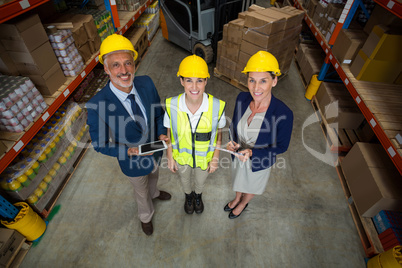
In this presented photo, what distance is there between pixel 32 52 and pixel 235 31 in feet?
11.8

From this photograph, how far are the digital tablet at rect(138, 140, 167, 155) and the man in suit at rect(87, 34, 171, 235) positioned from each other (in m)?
0.07

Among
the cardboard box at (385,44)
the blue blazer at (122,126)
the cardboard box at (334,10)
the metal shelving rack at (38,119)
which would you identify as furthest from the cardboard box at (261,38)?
the metal shelving rack at (38,119)

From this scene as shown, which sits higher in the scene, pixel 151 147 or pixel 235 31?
pixel 235 31

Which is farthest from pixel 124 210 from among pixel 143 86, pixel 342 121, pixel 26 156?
pixel 342 121

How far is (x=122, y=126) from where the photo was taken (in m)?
1.96

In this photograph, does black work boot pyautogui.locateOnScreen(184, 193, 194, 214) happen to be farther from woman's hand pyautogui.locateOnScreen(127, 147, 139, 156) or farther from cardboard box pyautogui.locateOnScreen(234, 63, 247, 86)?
cardboard box pyautogui.locateOnScreen(234, 63, 247, 86)

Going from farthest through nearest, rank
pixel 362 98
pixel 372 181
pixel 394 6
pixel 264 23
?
pixel 264 23
pixel 362 98
pixel 372 181
pixel 394 6

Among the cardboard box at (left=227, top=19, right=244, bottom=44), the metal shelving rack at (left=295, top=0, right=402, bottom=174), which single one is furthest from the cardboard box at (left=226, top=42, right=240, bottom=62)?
the metal shelving rack at (left=295, top=0, right=402, bottom=174)

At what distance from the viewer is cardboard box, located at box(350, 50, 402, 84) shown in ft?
10.3

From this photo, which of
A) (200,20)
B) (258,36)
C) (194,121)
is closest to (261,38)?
(258,36)

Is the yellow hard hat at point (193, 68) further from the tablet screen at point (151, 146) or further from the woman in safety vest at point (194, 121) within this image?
the tablet screen at point (151, 146)

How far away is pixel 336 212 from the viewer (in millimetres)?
3068

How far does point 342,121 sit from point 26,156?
197 inches

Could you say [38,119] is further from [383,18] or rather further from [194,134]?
[383,18]
